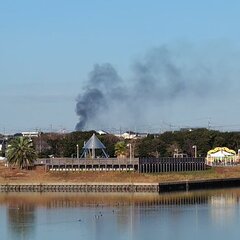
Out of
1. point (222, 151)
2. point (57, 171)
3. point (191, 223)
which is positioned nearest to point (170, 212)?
point (191, 223)

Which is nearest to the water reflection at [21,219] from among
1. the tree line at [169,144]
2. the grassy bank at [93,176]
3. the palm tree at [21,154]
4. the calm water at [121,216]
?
the calm water at [121,216]

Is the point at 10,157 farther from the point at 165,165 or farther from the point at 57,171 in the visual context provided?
the point at 165,165

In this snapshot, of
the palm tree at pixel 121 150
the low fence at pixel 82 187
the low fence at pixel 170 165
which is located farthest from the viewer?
the palm tree at pixel 121 150

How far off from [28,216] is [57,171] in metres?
30.7

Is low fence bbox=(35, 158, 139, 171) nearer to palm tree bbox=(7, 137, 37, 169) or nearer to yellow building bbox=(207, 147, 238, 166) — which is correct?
palm tree bbox=(7, 137, 37, 169)

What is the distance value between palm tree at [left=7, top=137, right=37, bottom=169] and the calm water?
12.2 meters

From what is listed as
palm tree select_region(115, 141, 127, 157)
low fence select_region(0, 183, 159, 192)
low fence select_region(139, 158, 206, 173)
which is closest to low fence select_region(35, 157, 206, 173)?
low fence select_region(139, 158, 206, 173)

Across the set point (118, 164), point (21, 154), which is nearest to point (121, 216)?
point (118, 164)

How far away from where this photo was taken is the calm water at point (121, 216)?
5331 centimetres

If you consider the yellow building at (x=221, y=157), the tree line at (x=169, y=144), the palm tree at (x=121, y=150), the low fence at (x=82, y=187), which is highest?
the tree line at (x=169, y=144)

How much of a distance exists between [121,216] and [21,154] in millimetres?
35645

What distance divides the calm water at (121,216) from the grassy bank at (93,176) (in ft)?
22.5

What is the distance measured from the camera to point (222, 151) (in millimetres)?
120625

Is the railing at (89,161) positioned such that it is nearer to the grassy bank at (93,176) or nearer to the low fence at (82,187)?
the grassy bank at (93,176)
